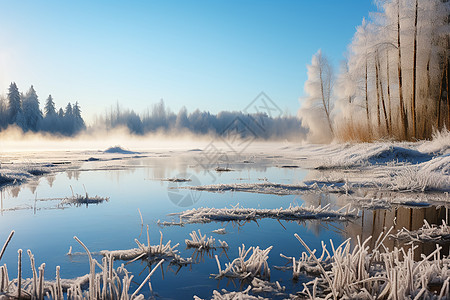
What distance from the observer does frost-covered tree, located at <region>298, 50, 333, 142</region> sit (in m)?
39.7

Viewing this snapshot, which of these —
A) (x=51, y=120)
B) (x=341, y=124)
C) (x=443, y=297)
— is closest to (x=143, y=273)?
(x=443, y=297)

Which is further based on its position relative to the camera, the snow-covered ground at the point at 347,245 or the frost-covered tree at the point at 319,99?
the frost-covered tree at the point at 319,99

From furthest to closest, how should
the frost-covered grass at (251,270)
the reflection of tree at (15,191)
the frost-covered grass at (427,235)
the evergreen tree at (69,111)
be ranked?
the evergreen tree at (69,111) < the reflection of tree at (15,191) < the frost-covered grass at (427,235) < the frost-covered grass at (251,270)

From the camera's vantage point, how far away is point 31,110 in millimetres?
57812

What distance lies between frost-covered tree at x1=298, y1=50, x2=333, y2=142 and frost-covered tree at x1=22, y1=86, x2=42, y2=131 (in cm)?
4459

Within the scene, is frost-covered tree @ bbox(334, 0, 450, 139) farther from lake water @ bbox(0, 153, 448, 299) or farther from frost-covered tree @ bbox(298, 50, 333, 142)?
frost-covered tree @ bbox(298, 50, 333, 142)

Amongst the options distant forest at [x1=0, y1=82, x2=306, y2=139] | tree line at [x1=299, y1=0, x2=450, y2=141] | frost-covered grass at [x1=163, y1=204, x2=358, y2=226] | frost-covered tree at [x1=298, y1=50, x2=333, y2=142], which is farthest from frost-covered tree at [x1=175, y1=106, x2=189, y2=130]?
frost-covered grass at [x1=163, y1=204, x2=358, y2=226]

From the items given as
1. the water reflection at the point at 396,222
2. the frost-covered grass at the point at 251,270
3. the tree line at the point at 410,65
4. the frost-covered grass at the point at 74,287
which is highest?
the tree line at the point at 410,65

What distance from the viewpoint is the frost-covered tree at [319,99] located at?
39.7 meters

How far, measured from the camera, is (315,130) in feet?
131

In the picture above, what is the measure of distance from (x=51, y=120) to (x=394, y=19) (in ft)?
193

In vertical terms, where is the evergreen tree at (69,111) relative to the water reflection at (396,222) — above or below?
above

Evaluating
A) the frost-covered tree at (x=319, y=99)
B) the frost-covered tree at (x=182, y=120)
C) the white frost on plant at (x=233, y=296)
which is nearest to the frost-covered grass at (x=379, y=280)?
the white frost on plant at (x=233, y=296)

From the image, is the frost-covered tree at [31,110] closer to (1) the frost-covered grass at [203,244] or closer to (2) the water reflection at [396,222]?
(1) the frost-covered grass at [203,244]
